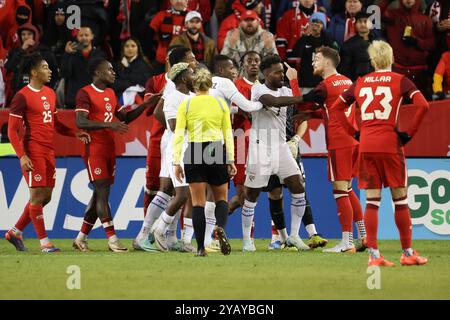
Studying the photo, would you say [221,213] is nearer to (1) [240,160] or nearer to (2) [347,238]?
(2) [347,238]

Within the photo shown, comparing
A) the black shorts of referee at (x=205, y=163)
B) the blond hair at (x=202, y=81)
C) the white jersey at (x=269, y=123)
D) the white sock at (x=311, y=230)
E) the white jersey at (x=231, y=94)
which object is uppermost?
the blond hair at (x=202, y=81)

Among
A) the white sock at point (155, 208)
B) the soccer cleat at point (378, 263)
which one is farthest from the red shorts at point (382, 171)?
the white sock at point (155, 208)

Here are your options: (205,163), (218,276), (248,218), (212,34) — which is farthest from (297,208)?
(212,34)

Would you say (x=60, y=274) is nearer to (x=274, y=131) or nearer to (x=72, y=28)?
→ (x=274, y=131)

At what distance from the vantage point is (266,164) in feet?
46.2

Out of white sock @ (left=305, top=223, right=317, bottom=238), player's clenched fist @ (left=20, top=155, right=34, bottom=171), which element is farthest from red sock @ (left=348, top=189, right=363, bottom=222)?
player's clenched fist @ (left=20, top=155, right=34, bottom=171)

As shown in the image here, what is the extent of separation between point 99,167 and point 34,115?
1049mm

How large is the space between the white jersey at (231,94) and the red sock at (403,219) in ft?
9.03

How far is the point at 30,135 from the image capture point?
1425 cm

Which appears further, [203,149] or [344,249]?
[344,249]

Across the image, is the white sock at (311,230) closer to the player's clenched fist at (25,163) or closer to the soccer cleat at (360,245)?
the soccer cleat at (360,245)

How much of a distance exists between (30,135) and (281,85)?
10.6ft

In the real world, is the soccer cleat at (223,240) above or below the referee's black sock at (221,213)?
below

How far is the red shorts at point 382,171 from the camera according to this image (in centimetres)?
1157
